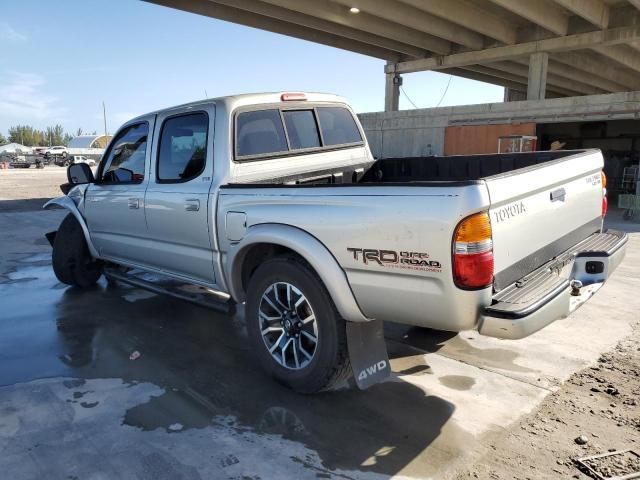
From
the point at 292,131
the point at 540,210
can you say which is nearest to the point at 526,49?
the point at 292,131

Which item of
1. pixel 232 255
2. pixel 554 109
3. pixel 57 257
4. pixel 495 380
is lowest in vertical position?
pixel 495 380

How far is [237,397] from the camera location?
11.2 ft

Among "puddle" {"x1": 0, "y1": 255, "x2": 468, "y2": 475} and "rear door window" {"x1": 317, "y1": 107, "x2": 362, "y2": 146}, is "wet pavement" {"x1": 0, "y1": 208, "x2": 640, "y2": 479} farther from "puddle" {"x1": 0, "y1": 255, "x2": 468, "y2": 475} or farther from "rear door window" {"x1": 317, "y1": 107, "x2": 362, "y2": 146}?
"rear door window" {"x1": 317, "y1": 107, "x2": 362, "y2": 146}

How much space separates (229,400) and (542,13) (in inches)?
833

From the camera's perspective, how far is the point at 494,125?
60.0ft

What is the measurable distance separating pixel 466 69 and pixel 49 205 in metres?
28.8

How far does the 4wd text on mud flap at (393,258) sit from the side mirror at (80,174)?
12.9 feet

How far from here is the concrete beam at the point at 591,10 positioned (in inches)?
700

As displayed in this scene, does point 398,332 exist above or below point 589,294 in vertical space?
below

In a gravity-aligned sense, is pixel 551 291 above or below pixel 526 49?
below

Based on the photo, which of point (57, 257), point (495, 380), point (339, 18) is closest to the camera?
point (495, 380)

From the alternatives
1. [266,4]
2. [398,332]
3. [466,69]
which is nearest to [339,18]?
[266,4]

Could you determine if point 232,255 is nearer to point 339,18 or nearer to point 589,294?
point 589,294

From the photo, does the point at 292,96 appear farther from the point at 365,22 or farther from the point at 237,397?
the point at 365,22
